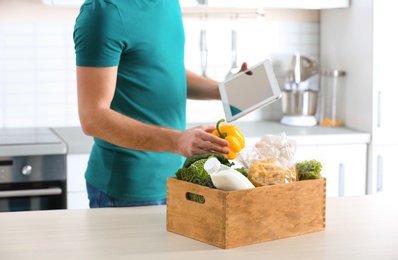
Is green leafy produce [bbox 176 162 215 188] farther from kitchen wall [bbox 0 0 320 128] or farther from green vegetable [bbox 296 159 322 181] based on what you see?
kitchen wall [bbox 0 0 320 128]

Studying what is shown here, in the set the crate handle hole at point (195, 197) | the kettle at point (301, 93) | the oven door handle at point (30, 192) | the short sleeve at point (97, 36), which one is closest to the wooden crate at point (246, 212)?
the crate handle hole at point (195, 197)

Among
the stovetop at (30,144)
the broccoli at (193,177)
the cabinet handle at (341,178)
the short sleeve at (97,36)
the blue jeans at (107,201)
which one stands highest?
the short sleeve at (97,36)

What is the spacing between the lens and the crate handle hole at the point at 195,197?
179 cm

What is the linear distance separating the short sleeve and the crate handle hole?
1.74ft

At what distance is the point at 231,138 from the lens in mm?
1965

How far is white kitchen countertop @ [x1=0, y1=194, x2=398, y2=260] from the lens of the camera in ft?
5.53

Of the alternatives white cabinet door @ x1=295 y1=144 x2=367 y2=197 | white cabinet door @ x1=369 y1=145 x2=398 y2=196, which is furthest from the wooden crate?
white cabinet door @ x1=369 y1=145 x2=398 y2=196

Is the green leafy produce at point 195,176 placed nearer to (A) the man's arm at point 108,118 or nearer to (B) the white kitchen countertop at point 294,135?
(A) the man's arm at point 108,118

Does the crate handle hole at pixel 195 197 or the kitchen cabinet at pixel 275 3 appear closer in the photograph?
the crate handle hole at pixel 195 197

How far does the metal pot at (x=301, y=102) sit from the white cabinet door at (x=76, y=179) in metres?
1.18

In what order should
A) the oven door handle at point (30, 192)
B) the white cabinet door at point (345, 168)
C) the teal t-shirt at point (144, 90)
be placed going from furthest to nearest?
the white cabinet door at point (345, 168) → the oven door handle at point (30, 192) → the teal t-shirt at point (144, 90)

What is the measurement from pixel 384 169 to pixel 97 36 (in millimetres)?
2035

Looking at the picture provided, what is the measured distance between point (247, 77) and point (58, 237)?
73 cm

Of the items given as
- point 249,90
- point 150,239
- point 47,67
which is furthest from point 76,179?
point 150,239
